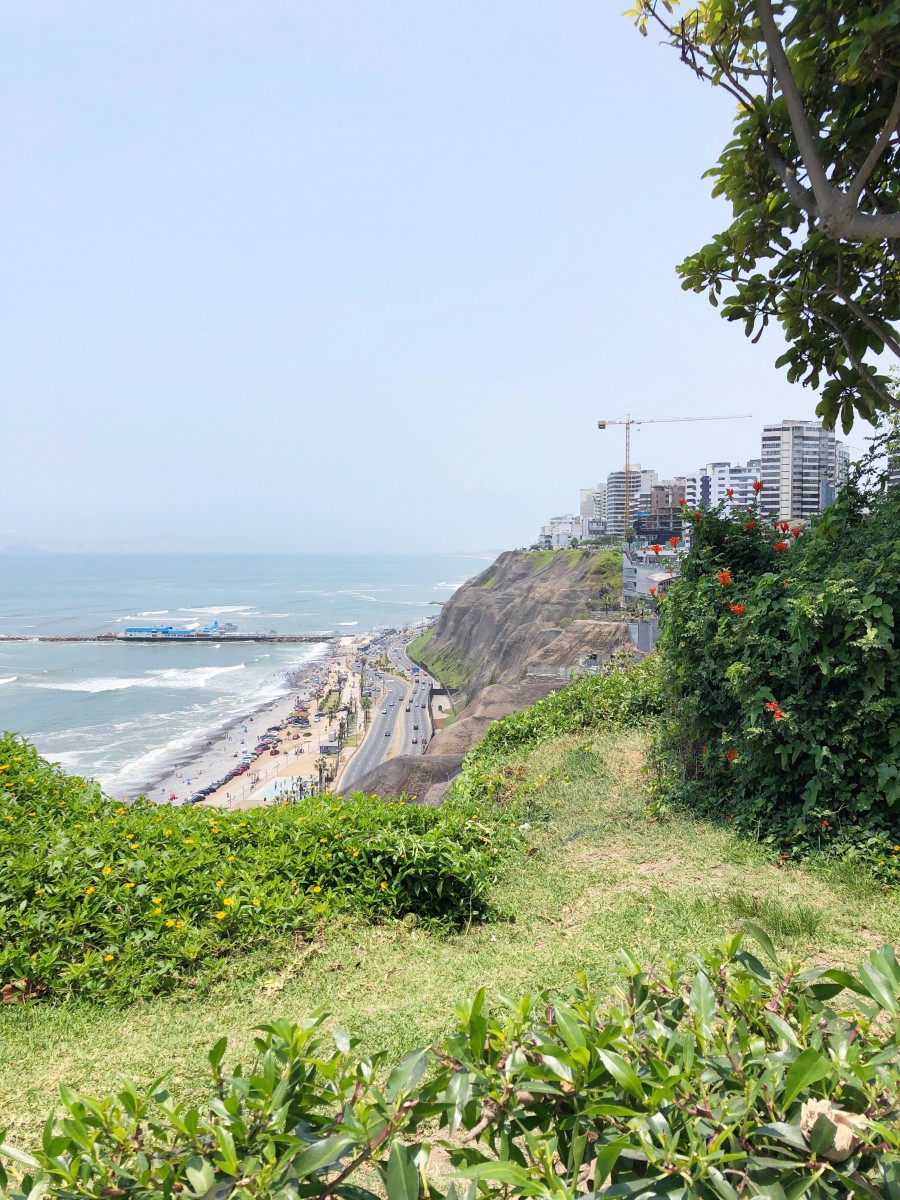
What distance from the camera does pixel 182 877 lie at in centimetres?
457

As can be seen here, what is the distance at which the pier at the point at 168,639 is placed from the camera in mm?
86125

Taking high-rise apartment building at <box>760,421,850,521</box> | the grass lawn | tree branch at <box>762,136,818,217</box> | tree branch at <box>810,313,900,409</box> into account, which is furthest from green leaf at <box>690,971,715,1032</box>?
high-rise apartment building at <box>760,421,850,521</box>

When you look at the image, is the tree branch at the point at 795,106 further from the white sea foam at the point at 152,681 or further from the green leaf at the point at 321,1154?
the white sea foam at the point at 152,681

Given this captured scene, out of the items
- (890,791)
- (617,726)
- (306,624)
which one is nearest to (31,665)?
(306,624)

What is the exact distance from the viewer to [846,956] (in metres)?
3.58

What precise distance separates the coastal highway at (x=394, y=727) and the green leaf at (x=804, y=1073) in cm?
3320

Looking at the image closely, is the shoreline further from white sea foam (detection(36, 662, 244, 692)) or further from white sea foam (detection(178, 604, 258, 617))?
white sea foam (detection(178, 604, 258, 617))

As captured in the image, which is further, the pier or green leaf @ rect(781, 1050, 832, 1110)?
the pier

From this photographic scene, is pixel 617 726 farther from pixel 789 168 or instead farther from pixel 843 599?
pixel 789 168

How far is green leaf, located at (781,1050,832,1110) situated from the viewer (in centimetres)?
Answer: 129

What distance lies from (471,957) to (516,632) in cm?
5170

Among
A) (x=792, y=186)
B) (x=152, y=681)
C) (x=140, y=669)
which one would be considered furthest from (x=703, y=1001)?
(x=140, y=669)

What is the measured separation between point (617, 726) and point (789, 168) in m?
6.60

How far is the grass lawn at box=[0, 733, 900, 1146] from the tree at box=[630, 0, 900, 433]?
3783 millimetres
